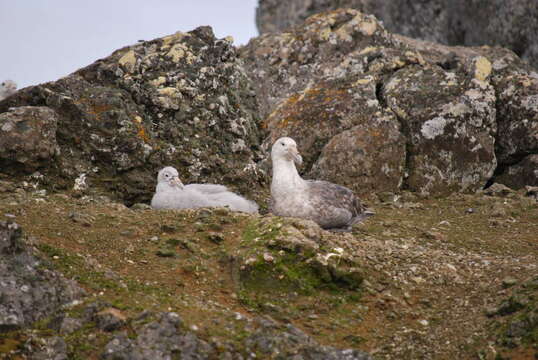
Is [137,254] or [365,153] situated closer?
[137,254]

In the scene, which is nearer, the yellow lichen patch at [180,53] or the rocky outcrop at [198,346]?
the rocky outcrop at [198,346]

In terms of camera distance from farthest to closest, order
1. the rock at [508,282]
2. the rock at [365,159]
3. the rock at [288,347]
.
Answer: the rock at [365,159], the rock at [508,282], the rock at [288,347]

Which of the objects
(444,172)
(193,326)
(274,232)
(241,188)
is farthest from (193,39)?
(193,326)

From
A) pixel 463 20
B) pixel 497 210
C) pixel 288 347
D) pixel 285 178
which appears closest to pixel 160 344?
pixel 288 347

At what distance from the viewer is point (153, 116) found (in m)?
10.9

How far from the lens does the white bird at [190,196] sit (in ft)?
29.4

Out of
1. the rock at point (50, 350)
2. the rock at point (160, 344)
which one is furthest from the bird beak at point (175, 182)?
the rock at point (50, 350)

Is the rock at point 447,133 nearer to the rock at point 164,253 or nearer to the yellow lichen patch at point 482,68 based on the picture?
the yellow lichen patch at point 482,68

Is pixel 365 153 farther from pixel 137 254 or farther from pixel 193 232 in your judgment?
pixel 137 254

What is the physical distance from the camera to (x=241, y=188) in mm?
10758

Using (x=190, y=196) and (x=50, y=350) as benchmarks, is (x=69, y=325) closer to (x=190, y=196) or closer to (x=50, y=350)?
(x=50, y=350)

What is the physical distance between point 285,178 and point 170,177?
6.50 feet

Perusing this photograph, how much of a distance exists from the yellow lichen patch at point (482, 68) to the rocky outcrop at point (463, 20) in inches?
154

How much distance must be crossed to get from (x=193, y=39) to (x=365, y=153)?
422 centimetres
